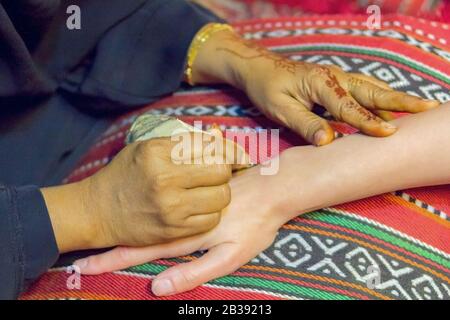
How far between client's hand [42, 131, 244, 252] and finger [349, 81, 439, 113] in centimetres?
19

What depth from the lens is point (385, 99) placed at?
2.78 ft

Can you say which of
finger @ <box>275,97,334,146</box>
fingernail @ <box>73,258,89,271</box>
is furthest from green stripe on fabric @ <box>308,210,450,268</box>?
fingernail @ <box>73,258,89,271</box>

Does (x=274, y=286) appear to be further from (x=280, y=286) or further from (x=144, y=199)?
(x=144, y=199)

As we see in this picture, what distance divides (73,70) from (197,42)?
203 millimetres

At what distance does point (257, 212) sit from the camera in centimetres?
84

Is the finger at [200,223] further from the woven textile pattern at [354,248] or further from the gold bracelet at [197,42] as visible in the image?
the gold bracelet at [197,42]

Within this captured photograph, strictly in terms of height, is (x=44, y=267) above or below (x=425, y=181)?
below

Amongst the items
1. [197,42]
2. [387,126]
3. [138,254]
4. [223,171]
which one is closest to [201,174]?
[223,171]

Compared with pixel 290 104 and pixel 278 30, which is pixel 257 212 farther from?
pixel 278 30

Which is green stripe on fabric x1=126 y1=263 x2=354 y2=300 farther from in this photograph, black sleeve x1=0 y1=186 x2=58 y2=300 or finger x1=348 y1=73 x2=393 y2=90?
finger x1=348 y1=73 x2=393 y2=90

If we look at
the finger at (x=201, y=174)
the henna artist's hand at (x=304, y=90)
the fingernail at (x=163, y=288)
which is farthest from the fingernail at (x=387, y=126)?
the fingernail at (x=163, y=288)

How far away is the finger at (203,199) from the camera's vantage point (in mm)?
796

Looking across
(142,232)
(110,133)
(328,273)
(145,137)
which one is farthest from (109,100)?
(328,273)

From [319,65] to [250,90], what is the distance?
0.35ft
